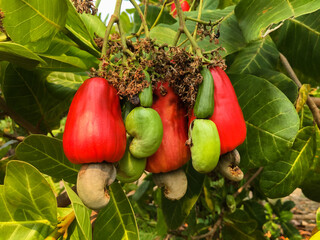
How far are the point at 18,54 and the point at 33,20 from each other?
8 cm

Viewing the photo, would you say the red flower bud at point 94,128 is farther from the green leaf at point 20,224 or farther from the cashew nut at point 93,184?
the green leaf at point 20,224

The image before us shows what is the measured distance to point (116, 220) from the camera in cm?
83

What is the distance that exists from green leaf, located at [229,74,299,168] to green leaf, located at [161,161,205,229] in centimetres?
21

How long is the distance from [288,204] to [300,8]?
2.01 metres

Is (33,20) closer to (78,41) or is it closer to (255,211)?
(78,41)

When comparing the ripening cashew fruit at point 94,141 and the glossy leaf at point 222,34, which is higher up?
the glossy leaf at point 222,34

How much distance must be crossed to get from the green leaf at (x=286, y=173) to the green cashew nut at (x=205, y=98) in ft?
1.62

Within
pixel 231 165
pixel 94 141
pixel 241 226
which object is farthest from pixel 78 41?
pixel 241 226

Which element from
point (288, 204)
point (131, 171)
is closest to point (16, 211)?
point (131, 171)

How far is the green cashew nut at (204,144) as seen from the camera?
1.84 ft

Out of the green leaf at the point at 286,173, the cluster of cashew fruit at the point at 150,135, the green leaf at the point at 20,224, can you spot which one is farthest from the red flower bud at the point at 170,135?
the green leaf at the point at 286,173

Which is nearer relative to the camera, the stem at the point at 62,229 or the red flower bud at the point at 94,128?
the red flower bud at the point at 94,128

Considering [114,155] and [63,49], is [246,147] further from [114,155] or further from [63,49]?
[63,49]

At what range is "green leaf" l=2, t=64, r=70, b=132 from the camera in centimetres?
108
